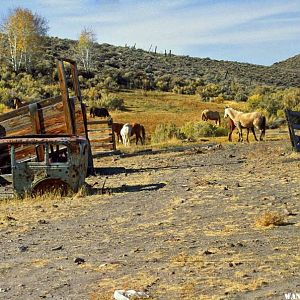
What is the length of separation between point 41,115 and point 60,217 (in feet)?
22.1

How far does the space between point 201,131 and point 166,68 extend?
2331 inches

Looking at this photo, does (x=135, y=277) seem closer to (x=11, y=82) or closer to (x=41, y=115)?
(x=41, y=115)

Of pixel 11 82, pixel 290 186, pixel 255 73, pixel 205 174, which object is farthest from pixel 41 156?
pixel 255 73

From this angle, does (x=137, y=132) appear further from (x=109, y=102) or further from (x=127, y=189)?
(x=109, y=102)

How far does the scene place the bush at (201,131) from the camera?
31.8 meters

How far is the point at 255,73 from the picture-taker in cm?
10062

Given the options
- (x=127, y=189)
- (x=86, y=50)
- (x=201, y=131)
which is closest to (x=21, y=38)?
(x=86, y=50)

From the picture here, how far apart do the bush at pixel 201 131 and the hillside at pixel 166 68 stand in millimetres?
35714

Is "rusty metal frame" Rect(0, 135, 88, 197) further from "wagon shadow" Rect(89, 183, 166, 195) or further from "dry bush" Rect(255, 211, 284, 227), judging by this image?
"dry bush" Rect(255, 211, 284, 227)

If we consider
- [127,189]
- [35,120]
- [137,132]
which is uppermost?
[35,120]

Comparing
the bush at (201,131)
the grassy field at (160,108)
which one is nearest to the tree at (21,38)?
the grassy field at (160,108)

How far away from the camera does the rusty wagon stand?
45.8 feet

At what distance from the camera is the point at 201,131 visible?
1253 inches

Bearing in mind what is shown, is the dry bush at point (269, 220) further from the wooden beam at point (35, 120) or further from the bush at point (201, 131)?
the bush at point (201, 131)
